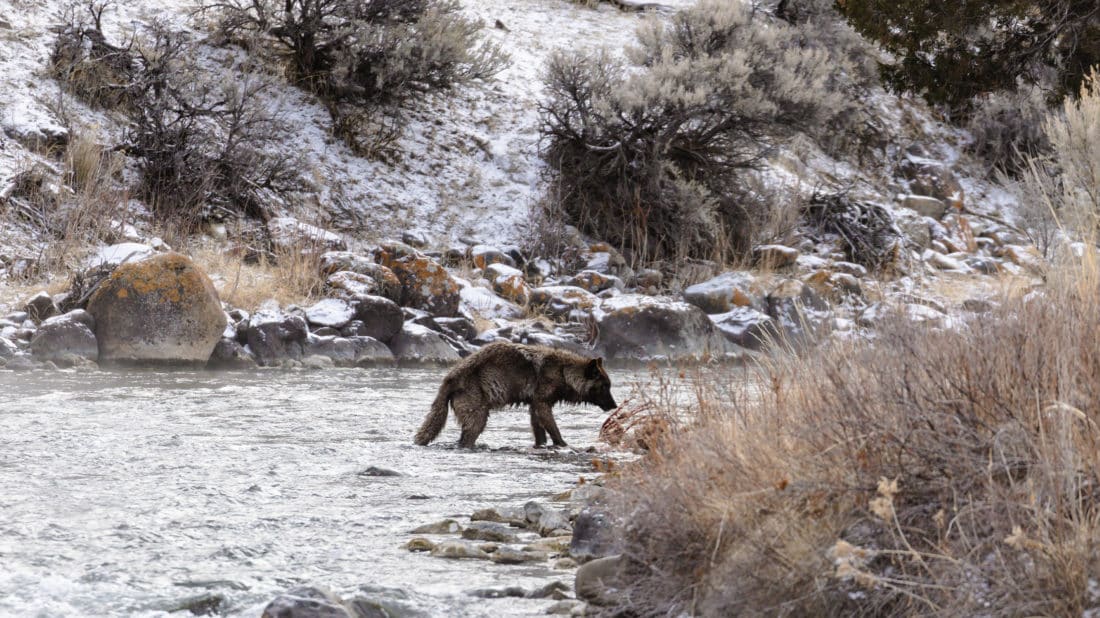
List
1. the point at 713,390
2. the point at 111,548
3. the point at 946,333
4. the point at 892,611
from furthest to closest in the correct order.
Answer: the point at 713,390, the point at 111,548, the point at 946,333, the point at 892,611

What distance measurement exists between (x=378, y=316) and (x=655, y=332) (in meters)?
3.90

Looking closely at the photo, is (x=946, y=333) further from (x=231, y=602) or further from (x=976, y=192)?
(x=976, y=192)

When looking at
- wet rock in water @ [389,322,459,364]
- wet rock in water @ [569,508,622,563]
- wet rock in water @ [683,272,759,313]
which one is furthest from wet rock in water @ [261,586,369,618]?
wet rock in water @ [683,272,759,313]

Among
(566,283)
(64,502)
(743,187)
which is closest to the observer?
(64,502)

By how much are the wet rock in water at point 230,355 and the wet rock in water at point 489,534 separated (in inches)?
325

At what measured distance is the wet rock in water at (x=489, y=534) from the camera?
545cm

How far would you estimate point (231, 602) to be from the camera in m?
4.20

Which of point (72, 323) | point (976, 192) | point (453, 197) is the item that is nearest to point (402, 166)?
point (453, 197)

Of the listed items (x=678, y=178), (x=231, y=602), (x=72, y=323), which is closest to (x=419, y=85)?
(x=678, y=178)

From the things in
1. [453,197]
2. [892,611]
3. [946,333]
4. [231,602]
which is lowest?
[231,602]

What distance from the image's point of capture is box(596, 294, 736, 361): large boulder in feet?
49.9

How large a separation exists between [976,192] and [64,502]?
2513cm

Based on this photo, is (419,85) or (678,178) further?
(419,85)

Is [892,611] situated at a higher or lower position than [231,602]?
higher
